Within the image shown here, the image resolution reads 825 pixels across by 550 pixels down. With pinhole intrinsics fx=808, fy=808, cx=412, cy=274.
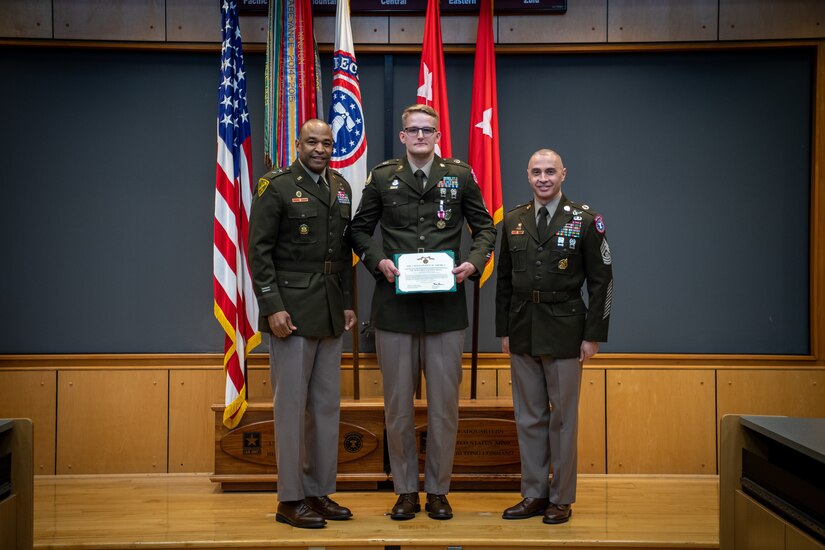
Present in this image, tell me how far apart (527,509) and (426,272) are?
1112mm

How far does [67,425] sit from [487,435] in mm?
2292

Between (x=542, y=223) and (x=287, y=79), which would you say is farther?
(x=287, y=79)

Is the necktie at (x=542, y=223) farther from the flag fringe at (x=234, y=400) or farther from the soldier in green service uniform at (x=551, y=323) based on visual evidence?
the flag fringe at (x=234, y=400)

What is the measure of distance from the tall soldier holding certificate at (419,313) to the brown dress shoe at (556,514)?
0.42 meters

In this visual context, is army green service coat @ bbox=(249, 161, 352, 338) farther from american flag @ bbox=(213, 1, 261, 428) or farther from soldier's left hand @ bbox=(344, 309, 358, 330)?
american flag @ bbox=(213, 1, 261, 428)

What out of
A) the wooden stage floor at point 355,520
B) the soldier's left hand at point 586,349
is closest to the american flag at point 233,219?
the wooden stage floor at point 355,520

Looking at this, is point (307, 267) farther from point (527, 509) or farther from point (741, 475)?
point (741, 475)

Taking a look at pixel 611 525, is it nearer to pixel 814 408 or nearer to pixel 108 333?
pixel 814 408

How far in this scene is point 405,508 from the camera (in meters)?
3.38

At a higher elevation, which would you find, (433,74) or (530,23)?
(530,23)

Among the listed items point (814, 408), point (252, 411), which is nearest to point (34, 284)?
point (252, 411)

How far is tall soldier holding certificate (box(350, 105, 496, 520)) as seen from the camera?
131 inches

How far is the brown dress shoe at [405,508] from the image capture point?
11.1 feet

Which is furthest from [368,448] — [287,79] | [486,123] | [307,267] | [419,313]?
[287,79]
